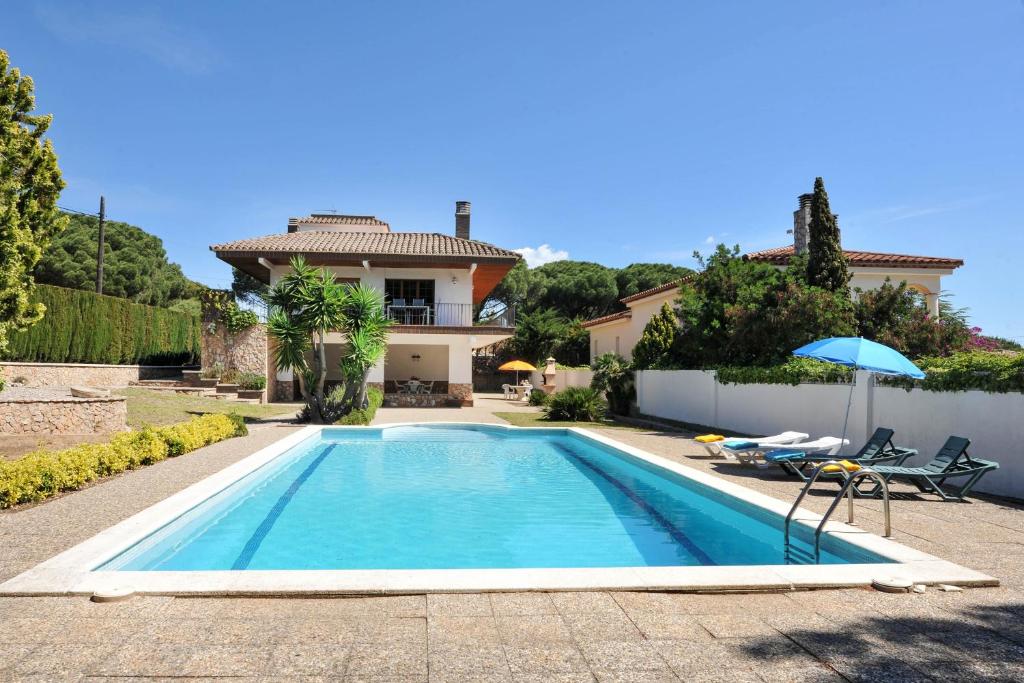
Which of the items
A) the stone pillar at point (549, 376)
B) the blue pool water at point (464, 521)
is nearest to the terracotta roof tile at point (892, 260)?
the stone pillar at point (549, 376)

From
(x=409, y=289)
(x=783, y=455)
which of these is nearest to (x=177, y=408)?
(x=409, y=289)

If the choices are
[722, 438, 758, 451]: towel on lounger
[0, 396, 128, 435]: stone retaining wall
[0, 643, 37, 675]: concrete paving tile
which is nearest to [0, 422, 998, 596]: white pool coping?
[0, 643, 37, 675]: concrete paving tile

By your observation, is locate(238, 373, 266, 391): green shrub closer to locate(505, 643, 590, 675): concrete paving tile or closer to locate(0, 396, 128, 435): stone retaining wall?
locate(0, 396, 128, 435): stone retaining wall

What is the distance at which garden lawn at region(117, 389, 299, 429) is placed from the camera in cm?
1538

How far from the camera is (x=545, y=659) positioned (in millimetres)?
3229

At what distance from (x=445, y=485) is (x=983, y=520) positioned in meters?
6.89

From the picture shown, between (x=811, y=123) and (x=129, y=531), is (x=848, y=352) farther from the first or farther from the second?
(x=129, y=531)

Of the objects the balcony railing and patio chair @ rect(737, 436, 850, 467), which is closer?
patio chair @ rect(737, 436, 850, 467)

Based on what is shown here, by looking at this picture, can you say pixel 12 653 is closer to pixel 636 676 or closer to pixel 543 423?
pixel 636 676

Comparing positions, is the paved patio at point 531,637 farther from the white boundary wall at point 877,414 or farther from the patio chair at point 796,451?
the patio chair at point 796,451

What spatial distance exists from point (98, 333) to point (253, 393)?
5672 millimetres

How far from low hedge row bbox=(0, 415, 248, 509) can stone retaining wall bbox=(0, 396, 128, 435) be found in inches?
69.2

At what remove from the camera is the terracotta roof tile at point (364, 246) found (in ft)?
77.3

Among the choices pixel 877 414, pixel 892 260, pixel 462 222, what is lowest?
pixel 877 414
